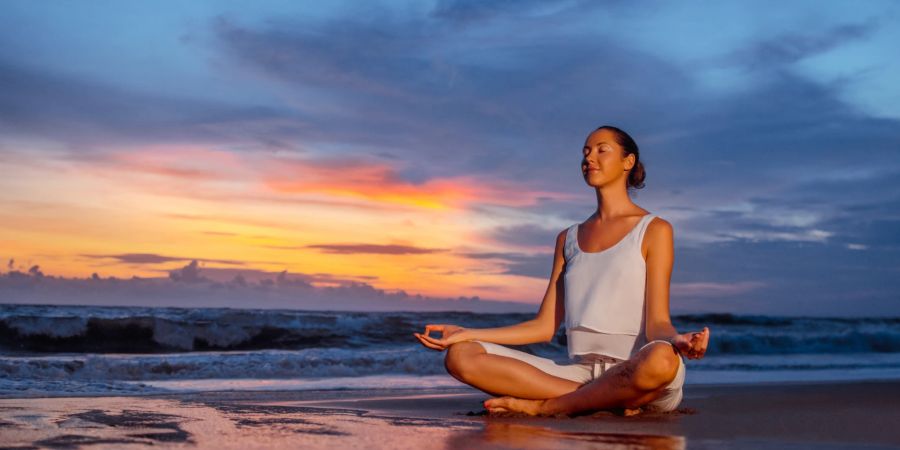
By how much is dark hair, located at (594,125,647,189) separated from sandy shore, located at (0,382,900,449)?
1173 millimetres

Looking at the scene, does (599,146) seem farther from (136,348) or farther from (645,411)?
(136,348)

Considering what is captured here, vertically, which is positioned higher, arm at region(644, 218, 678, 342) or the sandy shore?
arm at region(644, 218, 678, 342)

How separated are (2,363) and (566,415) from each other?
279 inches

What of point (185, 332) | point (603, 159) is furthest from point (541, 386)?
point (185, 332)

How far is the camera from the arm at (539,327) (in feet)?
14.5

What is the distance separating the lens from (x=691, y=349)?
3.59 m

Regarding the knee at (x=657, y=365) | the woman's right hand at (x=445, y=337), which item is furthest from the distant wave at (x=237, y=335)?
the knee at (x=657, y=365)

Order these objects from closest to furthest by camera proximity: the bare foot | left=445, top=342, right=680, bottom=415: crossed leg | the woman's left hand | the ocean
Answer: the woman's left hand
left=445, top=342, right=680, bottom=415: crossed leg
the bare foot
the ocean

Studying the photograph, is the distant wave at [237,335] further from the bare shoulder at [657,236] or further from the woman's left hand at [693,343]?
the woman's left hand at [693,343]

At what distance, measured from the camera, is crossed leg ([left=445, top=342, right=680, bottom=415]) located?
4008 millimetres

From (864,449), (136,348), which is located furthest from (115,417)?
(136,348)

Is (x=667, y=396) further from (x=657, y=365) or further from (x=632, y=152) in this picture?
(x=632, y=152)

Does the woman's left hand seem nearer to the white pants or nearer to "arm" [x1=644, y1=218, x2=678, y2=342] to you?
"arm" [x1=644, y1=218, x2=678, y2=342]

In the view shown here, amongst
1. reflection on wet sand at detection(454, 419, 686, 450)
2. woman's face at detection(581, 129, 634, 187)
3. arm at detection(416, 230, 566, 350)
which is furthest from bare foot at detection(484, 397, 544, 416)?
woman's face at detection(581, 129, 634, 187)
